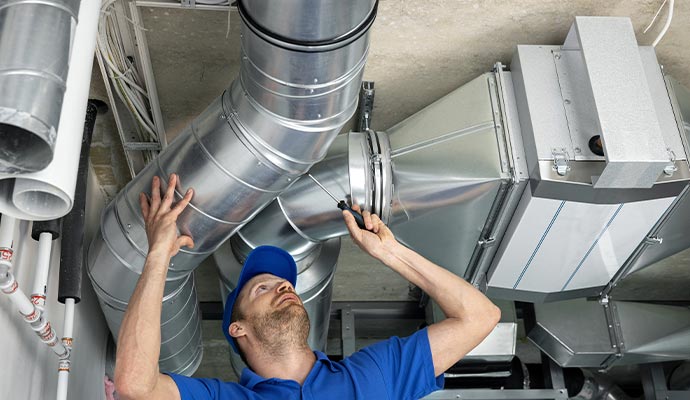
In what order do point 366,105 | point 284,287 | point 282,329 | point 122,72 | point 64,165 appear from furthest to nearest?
point 366,105 < point 122,72 < point 284,287 < point 282,329 < point 64,165

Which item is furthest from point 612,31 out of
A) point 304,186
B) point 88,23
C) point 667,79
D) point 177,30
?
point 88,23

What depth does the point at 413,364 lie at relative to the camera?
181 centimetres

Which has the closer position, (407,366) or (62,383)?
(407,366)

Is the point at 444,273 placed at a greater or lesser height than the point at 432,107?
lesser

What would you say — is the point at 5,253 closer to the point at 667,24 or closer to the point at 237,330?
the point at 237,330

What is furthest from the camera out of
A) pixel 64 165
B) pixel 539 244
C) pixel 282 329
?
pixel 539 244

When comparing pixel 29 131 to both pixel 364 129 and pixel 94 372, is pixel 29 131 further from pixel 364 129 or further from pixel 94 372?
pixel 94 372

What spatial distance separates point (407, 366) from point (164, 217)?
65 cm

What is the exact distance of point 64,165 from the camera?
130cm

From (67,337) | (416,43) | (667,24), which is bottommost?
(67,337)

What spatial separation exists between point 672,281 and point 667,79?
1.42 meters

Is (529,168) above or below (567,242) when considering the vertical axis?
above

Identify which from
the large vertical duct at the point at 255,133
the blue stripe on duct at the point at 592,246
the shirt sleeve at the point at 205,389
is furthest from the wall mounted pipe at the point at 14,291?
the blue stripe on duct at the point at 592,246

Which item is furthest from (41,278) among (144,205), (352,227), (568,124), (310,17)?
(568,124)
